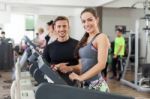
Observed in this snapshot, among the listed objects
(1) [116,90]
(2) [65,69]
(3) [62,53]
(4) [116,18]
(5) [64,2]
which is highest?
(5) [64,2]

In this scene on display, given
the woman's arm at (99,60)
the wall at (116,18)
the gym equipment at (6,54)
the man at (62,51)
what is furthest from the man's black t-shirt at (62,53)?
the wall at (116,18)

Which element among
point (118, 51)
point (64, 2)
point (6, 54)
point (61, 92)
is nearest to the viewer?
point (61, 92)

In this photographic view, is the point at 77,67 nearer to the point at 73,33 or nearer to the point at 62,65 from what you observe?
the point at 62,65

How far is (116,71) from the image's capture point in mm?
8047

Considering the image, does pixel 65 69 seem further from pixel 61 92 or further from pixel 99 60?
pixel 61 92

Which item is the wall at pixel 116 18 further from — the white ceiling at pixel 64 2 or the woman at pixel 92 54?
the woman at pixel 92 54

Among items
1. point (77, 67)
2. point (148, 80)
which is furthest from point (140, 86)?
point (77, 67)

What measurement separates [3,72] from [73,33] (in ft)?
16.3

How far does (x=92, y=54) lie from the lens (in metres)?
2.01

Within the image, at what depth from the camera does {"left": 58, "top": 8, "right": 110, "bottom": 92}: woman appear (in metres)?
1.93

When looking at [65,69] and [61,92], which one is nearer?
[61,92]

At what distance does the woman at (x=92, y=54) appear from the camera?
193 centimetres

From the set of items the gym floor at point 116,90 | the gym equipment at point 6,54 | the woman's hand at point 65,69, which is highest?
the woman's hand at point 65,69

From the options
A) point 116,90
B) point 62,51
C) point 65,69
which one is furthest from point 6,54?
point 65,69
